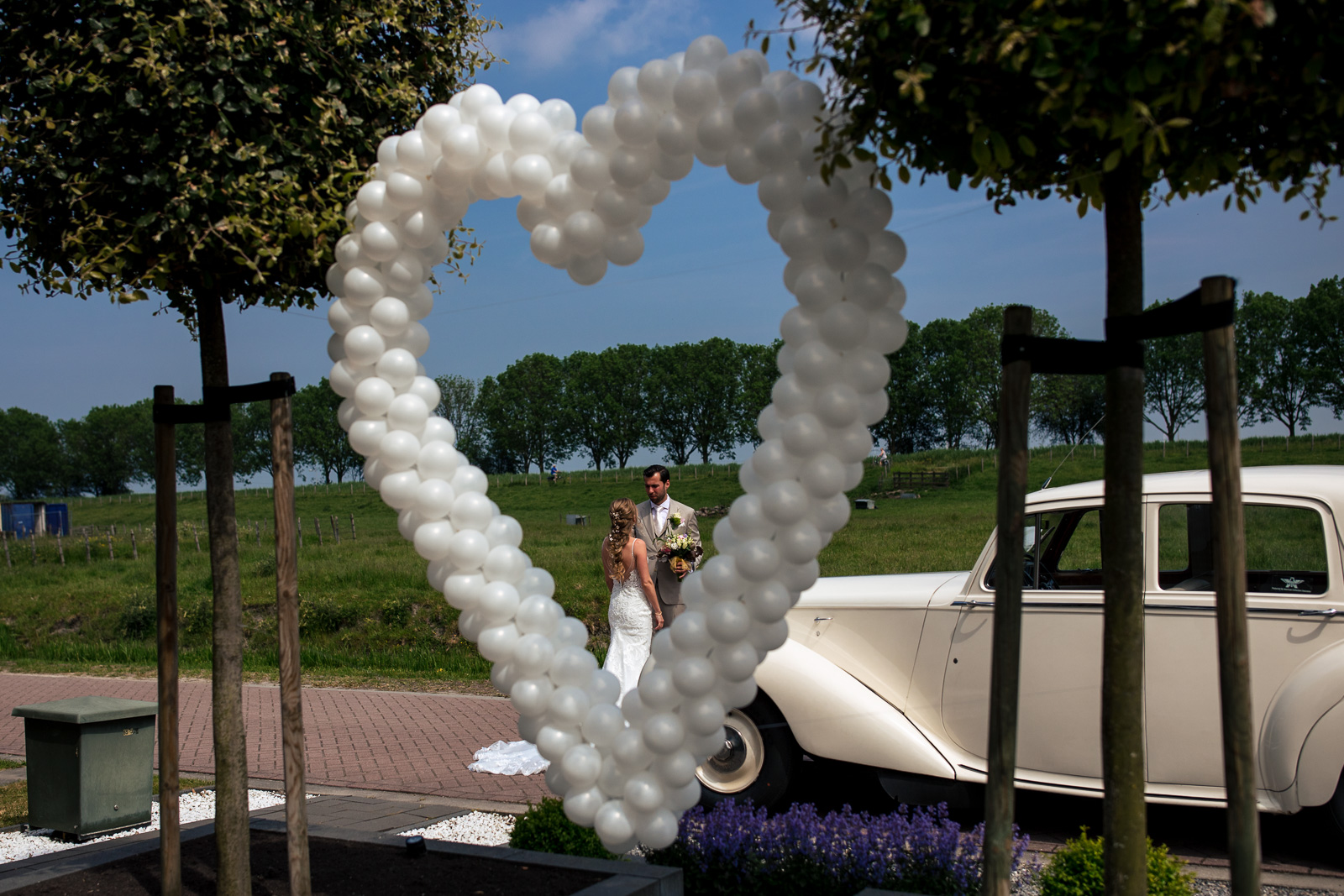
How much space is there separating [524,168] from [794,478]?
47.8 inches

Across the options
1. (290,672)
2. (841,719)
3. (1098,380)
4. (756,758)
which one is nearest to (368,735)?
(756,758)

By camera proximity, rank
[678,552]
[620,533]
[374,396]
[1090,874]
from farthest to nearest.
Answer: [678,552]
[620,533]
[1090,874]
[374,396]

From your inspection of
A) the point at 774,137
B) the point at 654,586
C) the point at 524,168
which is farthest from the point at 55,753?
the point at 774,137

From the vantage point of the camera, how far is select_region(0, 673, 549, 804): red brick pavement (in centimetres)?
652

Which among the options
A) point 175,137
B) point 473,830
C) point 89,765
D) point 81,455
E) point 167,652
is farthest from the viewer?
point 81,455

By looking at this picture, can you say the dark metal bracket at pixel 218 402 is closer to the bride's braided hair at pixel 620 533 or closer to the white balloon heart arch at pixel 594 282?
the white balloon heart arch at pixel 594 282

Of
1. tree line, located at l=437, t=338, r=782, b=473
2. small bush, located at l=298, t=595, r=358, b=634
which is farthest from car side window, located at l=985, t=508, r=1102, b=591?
tree line, located at l=437, t=338, r=782, b=473

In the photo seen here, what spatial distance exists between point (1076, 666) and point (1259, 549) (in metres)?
1.10

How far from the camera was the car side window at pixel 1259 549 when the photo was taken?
4.62 m

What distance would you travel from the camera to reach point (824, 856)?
3887 millimetres

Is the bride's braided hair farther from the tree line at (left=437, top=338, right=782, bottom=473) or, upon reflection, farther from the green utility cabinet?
the tree line at (left=437, top=338, right=782, bottom=473)

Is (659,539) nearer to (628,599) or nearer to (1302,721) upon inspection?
(628,599)

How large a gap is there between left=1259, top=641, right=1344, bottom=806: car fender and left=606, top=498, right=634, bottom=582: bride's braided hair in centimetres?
388

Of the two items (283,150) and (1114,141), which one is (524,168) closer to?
(283,150)
